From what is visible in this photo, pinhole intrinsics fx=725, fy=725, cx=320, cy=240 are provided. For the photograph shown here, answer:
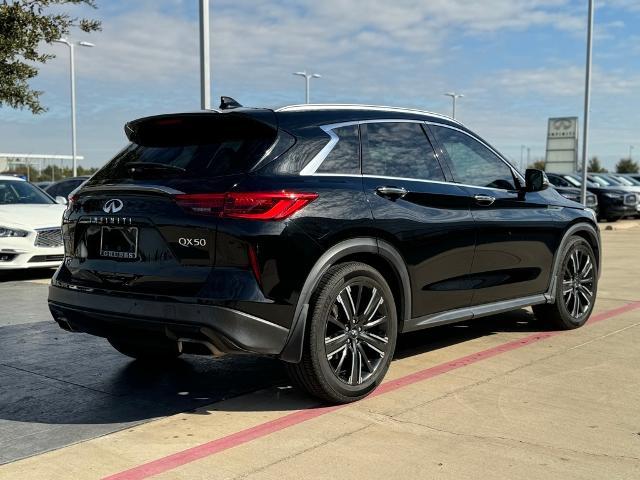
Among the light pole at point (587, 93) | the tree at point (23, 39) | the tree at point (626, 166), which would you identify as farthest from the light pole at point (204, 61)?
the tree at point (626, 166)

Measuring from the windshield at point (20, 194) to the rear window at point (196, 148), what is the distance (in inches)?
297

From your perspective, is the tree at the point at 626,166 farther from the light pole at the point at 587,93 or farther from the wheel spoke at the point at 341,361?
the wheel spoke at the point at 341,361

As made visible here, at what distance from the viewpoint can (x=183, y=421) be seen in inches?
163

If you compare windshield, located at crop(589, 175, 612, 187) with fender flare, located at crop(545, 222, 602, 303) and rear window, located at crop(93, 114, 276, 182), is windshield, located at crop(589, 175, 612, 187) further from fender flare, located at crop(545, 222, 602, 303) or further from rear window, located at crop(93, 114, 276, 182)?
rear window, located at crop(93, 114, 276, 182)

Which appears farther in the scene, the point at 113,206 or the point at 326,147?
the point at 326,147

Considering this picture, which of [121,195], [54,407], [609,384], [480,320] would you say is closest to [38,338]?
[54,407]

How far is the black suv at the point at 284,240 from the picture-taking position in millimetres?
3926

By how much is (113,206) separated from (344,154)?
1.44 metres

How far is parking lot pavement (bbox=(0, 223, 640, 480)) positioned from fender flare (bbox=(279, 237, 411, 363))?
428 mm

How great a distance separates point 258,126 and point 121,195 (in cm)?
91

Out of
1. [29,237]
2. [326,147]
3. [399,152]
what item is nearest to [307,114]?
[326,147]

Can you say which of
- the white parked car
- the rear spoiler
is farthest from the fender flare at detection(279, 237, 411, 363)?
→ the white parked car

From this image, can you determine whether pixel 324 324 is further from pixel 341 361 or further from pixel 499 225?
pixel 499 225

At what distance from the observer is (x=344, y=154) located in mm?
4555
